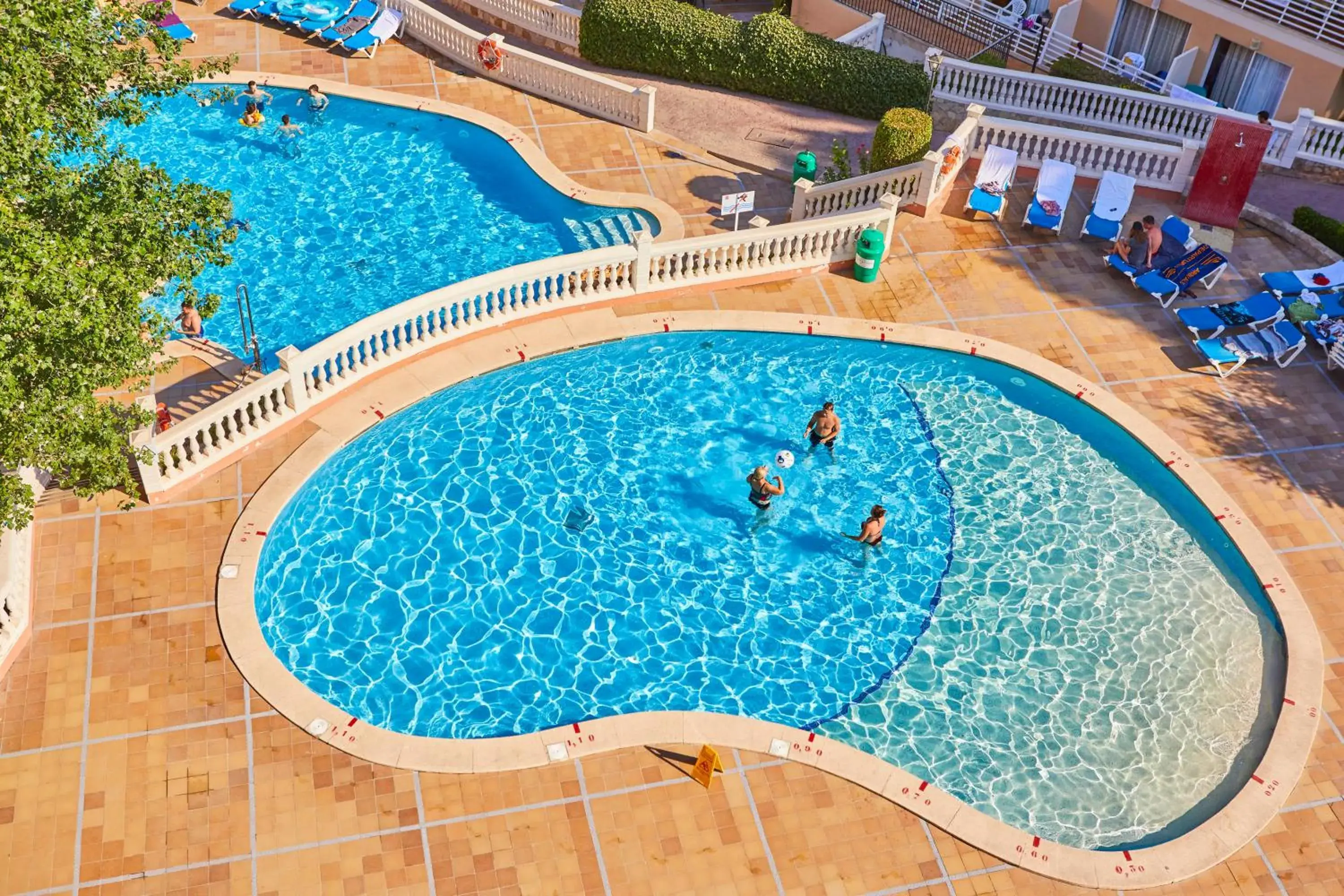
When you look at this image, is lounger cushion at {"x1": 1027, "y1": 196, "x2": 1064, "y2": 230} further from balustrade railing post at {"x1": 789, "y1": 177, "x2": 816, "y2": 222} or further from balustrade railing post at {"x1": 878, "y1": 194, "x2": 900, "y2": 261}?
balustrade railing post at {"x1": 789, "y1": 177, "x2": 816, "y2": 222}

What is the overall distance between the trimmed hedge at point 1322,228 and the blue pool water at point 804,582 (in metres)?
9.60

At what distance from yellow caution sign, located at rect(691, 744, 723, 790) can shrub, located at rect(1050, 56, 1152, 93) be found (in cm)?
2577

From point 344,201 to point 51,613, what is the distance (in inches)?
571

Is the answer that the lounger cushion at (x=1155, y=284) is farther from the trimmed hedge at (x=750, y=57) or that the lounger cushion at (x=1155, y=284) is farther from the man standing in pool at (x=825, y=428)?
the trimmed hedge at (x=750, y=57)

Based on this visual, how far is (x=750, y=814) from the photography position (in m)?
20.1

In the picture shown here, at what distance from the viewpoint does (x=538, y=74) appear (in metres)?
36.8

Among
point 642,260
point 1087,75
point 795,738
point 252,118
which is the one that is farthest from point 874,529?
point 252,118

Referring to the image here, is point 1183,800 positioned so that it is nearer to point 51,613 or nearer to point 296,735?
point 296,735

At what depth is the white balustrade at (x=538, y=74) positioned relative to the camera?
35500mm

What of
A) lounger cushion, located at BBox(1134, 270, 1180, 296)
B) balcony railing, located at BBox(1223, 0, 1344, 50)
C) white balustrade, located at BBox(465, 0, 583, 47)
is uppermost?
balcony railing, located at BBox(1223, 0, 1344, 50)

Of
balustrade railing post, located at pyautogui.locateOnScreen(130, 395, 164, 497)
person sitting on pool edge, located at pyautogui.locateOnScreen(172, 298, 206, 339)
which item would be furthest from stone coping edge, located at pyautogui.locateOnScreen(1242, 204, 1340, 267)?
balustrade railing post, located at pyautogui.locateOnScreen(130, 395, 164, 497)

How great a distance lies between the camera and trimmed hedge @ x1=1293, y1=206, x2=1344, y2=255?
32.1 metres

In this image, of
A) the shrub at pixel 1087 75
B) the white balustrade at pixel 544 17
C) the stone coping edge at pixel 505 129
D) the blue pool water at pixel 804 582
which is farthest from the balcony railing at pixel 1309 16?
the white balustrade at pixel 544 17

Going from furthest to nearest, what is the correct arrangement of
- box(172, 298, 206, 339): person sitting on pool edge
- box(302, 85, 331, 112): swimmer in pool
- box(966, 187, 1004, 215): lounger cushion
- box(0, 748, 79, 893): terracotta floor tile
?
box(302, 85, 331, 112): swimmer in pool → box(966, 187, 1004, 215): lounger cushion → box(172, 298, 206, 339): person sitting on pool edge → box(0, 748, 79, 893): terracotta floor tile
